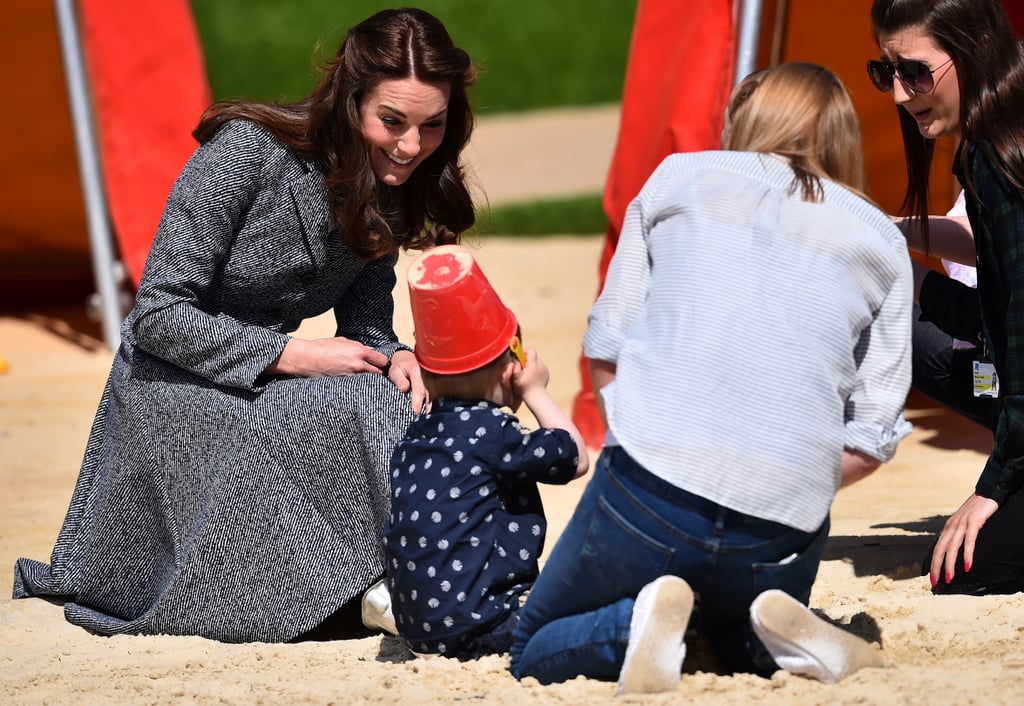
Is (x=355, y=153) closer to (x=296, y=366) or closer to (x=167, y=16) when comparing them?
(x=296, y=366)

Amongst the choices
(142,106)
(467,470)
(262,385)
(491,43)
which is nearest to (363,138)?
(262,385)

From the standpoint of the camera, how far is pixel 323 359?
111 inches

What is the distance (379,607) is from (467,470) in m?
0.53

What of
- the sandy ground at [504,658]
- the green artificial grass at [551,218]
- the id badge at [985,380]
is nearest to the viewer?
the sandy ground at [504,658]

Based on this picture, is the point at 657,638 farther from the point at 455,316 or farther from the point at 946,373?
the point at 946,373

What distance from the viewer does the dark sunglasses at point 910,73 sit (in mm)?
2684

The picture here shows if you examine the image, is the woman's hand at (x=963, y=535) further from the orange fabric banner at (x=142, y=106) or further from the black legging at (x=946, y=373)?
the orange fabric banner at (x=142, y=106)

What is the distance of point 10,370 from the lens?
18.0ft

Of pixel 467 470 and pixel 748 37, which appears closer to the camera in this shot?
pixel 467 470

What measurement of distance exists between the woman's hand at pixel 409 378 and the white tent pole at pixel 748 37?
170 centimetres

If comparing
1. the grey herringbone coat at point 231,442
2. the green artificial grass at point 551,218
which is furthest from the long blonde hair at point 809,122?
the green artificial grass at point 551,218

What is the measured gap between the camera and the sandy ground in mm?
2102

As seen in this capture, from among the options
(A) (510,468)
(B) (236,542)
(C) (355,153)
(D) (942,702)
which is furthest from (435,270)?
(D) (942,702)

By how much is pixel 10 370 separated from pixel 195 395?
305 cm
